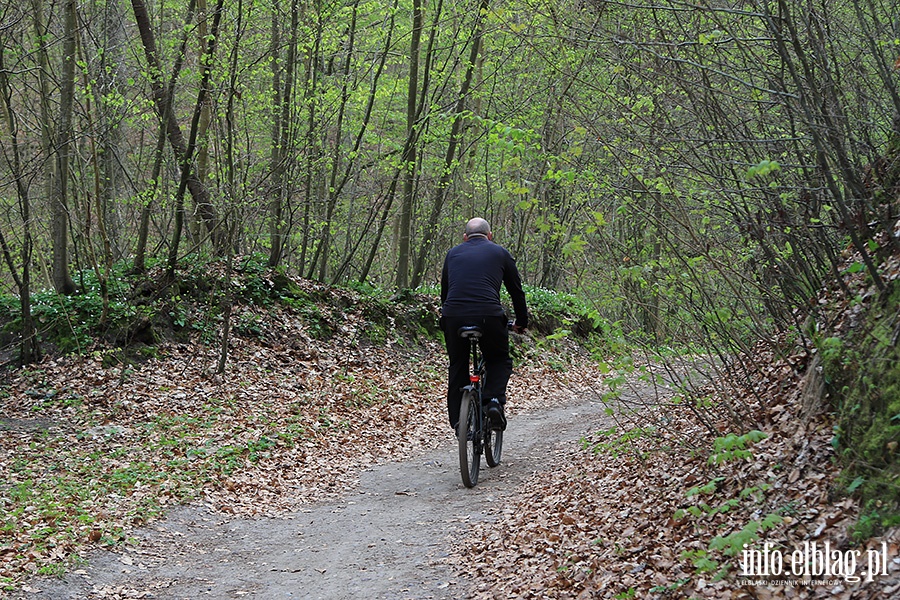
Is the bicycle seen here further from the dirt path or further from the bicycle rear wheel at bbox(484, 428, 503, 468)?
the dirt path

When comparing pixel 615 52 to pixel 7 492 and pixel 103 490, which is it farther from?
pixel 7 492

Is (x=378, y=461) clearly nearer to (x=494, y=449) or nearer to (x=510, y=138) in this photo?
(x=494, y=449)

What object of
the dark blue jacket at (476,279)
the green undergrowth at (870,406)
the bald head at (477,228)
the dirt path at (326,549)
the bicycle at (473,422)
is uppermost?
the bald head at (477,228)

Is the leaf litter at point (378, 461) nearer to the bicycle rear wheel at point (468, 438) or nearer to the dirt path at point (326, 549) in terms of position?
the dirt path at point (326, 549)

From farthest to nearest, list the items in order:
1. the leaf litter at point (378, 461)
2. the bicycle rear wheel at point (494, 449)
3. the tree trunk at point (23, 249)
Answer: the tree trunk at point (23, 249)
the bicycle rear wheel at point (494, 449)
the leaf litter at point (378, 461)

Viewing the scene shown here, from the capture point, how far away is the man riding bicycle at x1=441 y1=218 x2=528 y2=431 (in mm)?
7656

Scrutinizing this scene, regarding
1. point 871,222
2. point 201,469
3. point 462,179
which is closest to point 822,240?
point 871,222

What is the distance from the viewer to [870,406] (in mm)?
4145

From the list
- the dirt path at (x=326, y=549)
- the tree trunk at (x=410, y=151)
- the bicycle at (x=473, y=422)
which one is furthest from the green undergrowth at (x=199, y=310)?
the dirt path at (x=326, y=549)

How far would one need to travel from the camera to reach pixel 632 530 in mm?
5074

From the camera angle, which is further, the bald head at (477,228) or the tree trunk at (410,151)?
the tree trunk at (410,151)

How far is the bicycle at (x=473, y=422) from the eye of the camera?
7.49 metres

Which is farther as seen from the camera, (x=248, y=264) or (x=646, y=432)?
(x=248, y=264)

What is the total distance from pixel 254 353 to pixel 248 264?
8.33ft
